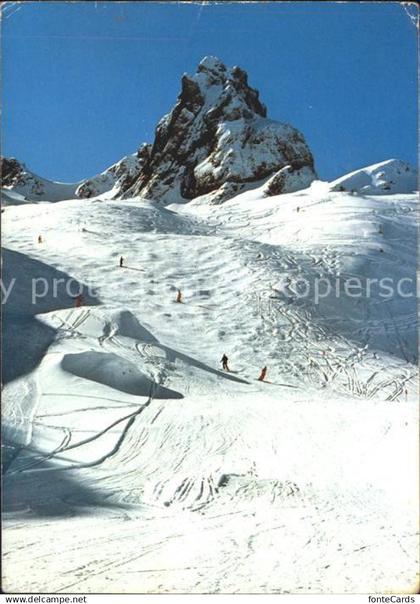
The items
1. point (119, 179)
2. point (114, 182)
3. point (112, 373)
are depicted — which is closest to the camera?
point (112, 373)

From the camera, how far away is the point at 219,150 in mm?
89938

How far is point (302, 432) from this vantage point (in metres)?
11.4

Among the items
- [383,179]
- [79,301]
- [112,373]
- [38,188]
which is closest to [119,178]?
[38,188]

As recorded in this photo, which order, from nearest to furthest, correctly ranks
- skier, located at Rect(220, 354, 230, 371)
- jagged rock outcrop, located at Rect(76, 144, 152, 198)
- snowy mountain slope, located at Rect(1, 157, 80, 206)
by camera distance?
skier, located at Rect(220, 354, 230, 371), jagged rock outcrop, located at Rect(76, 144, 152, 198), snowy mountain slope, located at Rect(1, 157, 80, 206)

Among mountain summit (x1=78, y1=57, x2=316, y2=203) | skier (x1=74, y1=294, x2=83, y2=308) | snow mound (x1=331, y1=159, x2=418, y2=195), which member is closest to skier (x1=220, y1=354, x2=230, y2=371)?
skier (x1=74, y1=294, x2=83, y2=308)

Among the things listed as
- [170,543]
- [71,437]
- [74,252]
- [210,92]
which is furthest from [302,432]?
[210,92]

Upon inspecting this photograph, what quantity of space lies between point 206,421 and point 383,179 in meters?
76.1

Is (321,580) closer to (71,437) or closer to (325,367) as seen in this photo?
(71,437)

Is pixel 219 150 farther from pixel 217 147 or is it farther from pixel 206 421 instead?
pixel 206 421

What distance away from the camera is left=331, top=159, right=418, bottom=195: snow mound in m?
75.8

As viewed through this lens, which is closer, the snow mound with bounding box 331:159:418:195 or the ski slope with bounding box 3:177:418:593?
the ski slope with bounding box 3:177:418:593

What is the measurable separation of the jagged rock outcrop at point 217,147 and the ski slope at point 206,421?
49.4 meters

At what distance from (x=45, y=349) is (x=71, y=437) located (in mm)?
6169

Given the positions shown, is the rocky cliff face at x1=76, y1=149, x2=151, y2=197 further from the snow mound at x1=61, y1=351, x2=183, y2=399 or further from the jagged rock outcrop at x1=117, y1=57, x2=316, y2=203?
the snow mound at x1=61, y1=351, x2=183, y2=399
